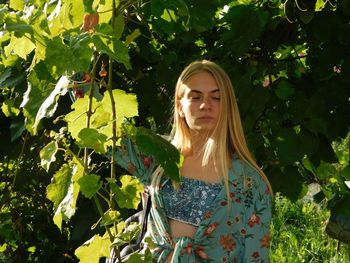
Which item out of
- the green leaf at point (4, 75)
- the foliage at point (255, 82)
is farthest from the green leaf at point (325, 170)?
the green leaf at point (4, 75)

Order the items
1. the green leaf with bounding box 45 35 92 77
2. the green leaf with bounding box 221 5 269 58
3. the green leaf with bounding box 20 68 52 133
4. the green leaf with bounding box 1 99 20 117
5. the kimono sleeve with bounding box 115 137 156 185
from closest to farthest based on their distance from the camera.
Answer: the green leaf with bounding box 45 35 92 77 < the green leaf with bounding box 20 68 52 133 < the kimono sleeve with bounding box 115 137 156 185 < the green leaf with bounding box 221 5 269 58 < the green leaf with bounding box 1 99 20 117

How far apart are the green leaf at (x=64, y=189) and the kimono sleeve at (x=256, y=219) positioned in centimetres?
85

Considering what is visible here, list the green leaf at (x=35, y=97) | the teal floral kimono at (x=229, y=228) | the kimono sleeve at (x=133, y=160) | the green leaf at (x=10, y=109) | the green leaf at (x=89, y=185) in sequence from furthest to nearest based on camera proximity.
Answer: the green leaf at (x=10, y=109) → the kimono sleeve at (x=133, y=160) → the teal floral kimono at (x=229, y=228) → the green leaf at (x=35, y=97) → the green leaf at (x=89, y=185)

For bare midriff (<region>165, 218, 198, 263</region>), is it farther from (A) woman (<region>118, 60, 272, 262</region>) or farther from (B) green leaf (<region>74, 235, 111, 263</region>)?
(B) green leaf (<region>74, 235, 111, 263</region>)

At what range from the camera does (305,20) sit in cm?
260

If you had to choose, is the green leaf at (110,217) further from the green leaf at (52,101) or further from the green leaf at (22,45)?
the green leaf at (22,45)

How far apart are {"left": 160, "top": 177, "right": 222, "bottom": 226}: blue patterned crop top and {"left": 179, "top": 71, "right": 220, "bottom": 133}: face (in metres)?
0.15

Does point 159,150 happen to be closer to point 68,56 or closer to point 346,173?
point 68,56

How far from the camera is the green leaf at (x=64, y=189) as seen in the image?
1416mm

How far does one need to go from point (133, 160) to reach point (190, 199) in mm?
203

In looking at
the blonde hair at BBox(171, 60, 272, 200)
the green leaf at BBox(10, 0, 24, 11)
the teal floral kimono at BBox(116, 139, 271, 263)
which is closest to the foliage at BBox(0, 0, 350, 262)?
the blonde hair at BBox(171, 60, 272, 200)

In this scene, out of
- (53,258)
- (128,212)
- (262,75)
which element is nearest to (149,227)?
(128,212)

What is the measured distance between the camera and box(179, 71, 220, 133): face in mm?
2221

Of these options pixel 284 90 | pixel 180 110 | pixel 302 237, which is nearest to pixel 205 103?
pixel 180 110
